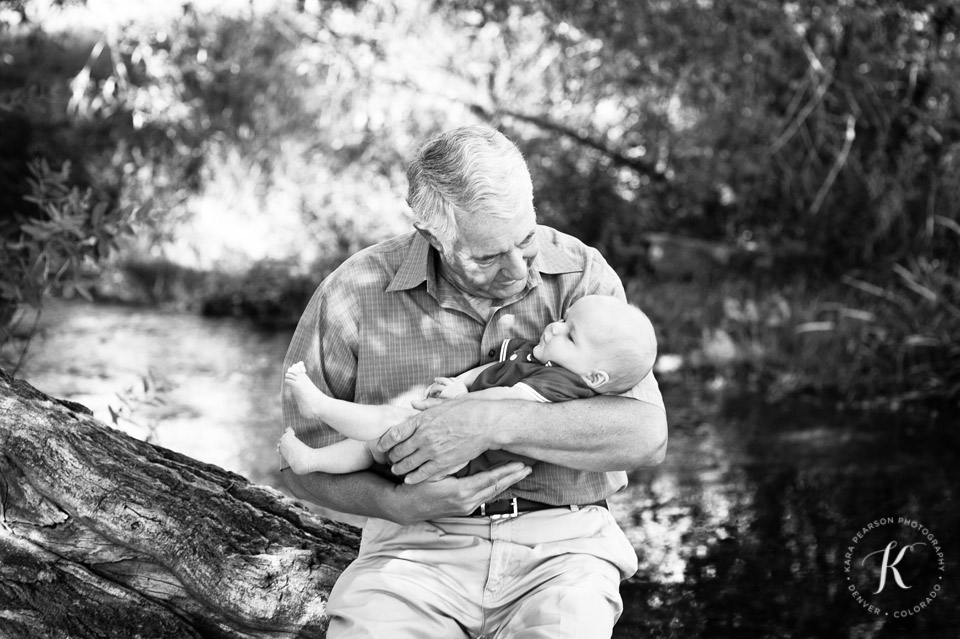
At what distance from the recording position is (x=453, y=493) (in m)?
2.14

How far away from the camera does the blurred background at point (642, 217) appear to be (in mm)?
4398

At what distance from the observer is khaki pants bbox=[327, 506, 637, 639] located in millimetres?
2098

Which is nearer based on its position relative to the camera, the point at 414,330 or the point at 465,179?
the point at 465,179

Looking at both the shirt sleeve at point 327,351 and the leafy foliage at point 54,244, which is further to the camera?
the leafy foliage at point 54,244

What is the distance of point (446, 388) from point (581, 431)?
0.98ft

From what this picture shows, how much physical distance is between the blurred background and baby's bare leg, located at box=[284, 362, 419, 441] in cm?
148

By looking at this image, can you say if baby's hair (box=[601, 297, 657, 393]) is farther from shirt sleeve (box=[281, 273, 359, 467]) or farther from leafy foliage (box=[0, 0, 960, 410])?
leafy foliage (box=[0, 0, 960, 410])

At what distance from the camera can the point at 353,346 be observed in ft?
7.68

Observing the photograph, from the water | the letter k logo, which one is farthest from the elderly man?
the letter k logo

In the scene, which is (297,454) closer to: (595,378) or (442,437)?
(442,437)

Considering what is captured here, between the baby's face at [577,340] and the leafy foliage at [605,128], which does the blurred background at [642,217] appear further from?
the baby's face at [577,340]

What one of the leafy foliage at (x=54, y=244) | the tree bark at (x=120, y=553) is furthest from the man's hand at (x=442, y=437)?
the leafy foliage at (x=54, y=244)

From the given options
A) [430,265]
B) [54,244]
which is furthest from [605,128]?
[430,265]

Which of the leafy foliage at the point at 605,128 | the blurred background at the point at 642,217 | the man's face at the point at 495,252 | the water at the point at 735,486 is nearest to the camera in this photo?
the man's face at the point at 495,252
